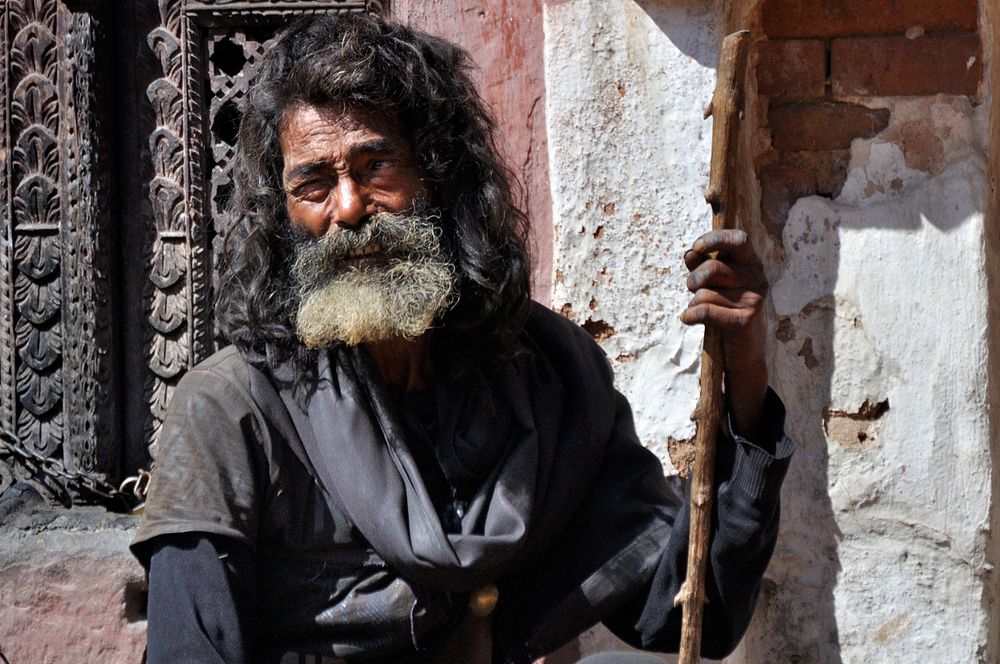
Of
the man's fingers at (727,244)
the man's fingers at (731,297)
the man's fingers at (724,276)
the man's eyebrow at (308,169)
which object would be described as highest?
the man's eyebrow at (308,169)

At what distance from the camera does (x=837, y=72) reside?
3010 mm

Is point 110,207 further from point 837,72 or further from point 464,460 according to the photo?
point 837,72

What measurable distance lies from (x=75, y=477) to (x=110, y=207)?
28.9 inches

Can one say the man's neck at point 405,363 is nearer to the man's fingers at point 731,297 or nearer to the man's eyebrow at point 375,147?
the man's eyebrow at point 375,147

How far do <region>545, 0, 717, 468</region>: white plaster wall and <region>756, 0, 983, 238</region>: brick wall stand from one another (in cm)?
20

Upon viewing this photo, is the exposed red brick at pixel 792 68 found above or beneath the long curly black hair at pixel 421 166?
above

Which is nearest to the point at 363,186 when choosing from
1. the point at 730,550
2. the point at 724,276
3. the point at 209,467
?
the point at 209,467

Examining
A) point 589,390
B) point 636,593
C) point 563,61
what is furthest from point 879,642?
point 563,61

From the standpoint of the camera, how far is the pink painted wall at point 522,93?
10.2 feet

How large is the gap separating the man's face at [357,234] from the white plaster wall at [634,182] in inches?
28.1

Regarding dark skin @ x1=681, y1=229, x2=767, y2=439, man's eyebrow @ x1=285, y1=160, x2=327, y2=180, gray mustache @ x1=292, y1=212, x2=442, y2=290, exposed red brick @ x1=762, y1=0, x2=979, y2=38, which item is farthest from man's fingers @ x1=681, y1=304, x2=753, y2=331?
exposed red brick @ x1=762, y1=0, x2=979, y2=38

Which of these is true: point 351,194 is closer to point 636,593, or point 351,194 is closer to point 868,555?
point 636,593

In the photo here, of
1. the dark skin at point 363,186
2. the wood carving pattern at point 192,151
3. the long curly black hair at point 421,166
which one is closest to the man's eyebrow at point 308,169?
the dark skin at point 363,186

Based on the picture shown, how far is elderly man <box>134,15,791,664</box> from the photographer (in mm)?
2162
